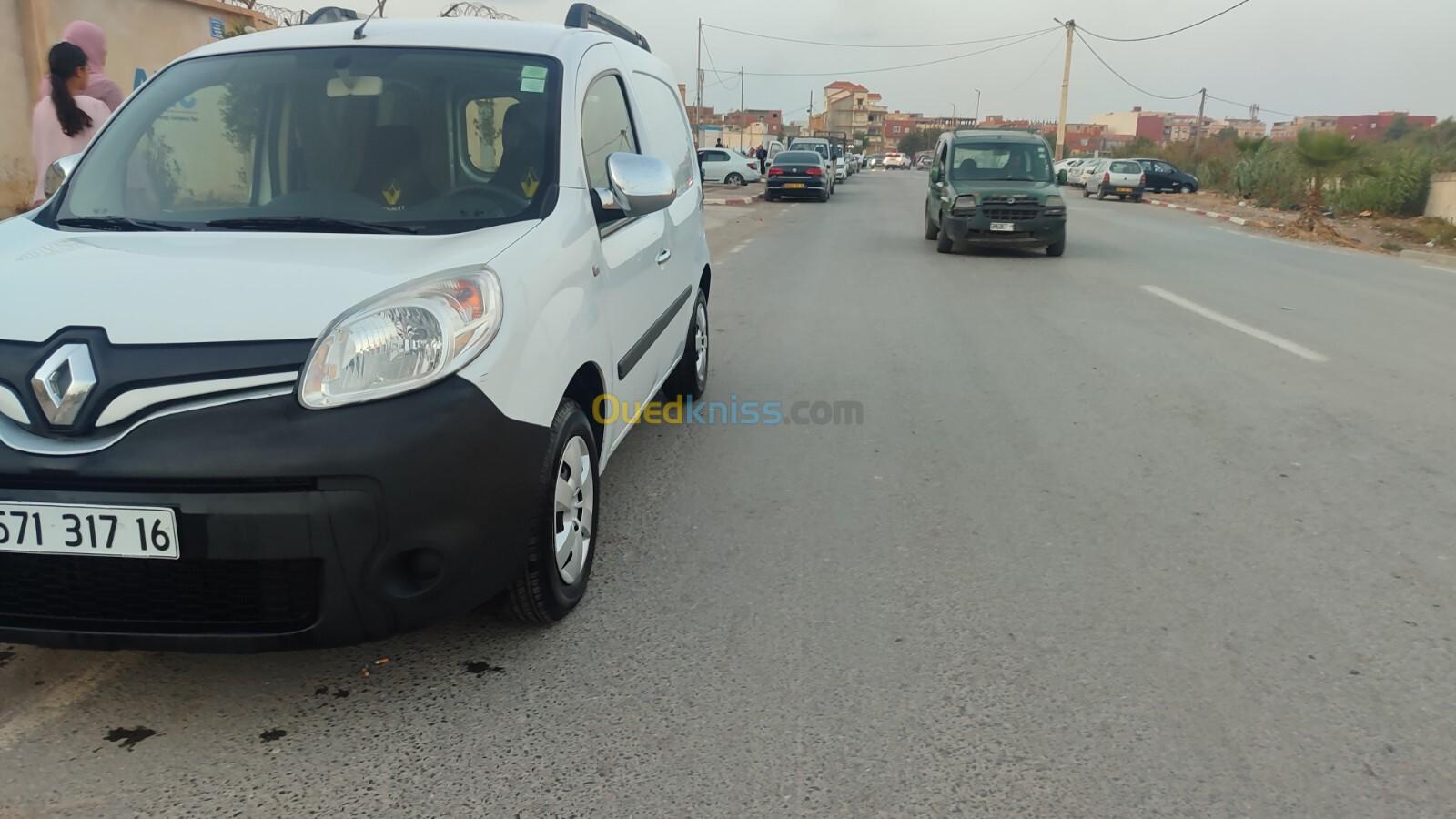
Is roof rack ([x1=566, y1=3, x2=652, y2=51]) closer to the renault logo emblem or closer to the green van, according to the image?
the renault logo emblem

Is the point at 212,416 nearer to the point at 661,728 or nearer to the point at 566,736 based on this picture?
the point at 566,736

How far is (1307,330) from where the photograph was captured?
8.79 m

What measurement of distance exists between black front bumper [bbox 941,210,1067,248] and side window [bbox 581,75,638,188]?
10.4m

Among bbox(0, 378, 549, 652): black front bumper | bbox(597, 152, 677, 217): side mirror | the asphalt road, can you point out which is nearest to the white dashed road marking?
the asphalt road

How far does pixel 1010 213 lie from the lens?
557 inches

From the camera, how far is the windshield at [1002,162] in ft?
48.8

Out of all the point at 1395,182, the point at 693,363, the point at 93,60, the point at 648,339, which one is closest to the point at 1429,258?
the point at 1395,182

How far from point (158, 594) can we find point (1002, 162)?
1422 centimetres

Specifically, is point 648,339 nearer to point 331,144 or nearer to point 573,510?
point 573,510

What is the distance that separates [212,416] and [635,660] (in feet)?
4.45

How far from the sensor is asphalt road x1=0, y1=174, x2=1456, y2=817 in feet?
8.10

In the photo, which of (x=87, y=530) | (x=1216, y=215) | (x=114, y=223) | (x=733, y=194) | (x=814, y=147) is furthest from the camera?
(x=814, y=147)

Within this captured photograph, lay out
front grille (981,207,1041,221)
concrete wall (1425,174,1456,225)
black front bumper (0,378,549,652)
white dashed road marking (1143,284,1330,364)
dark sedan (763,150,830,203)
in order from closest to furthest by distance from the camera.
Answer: black front bumper (0,378,549,652)
white dashed road marking (1143,284,1330,364)
front grille (981,207,1041,221)
concrete wall (1425,174,1456,225)
dark sedan (763,150,830,203)

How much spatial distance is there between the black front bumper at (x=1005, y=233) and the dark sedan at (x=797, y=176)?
15791mm
